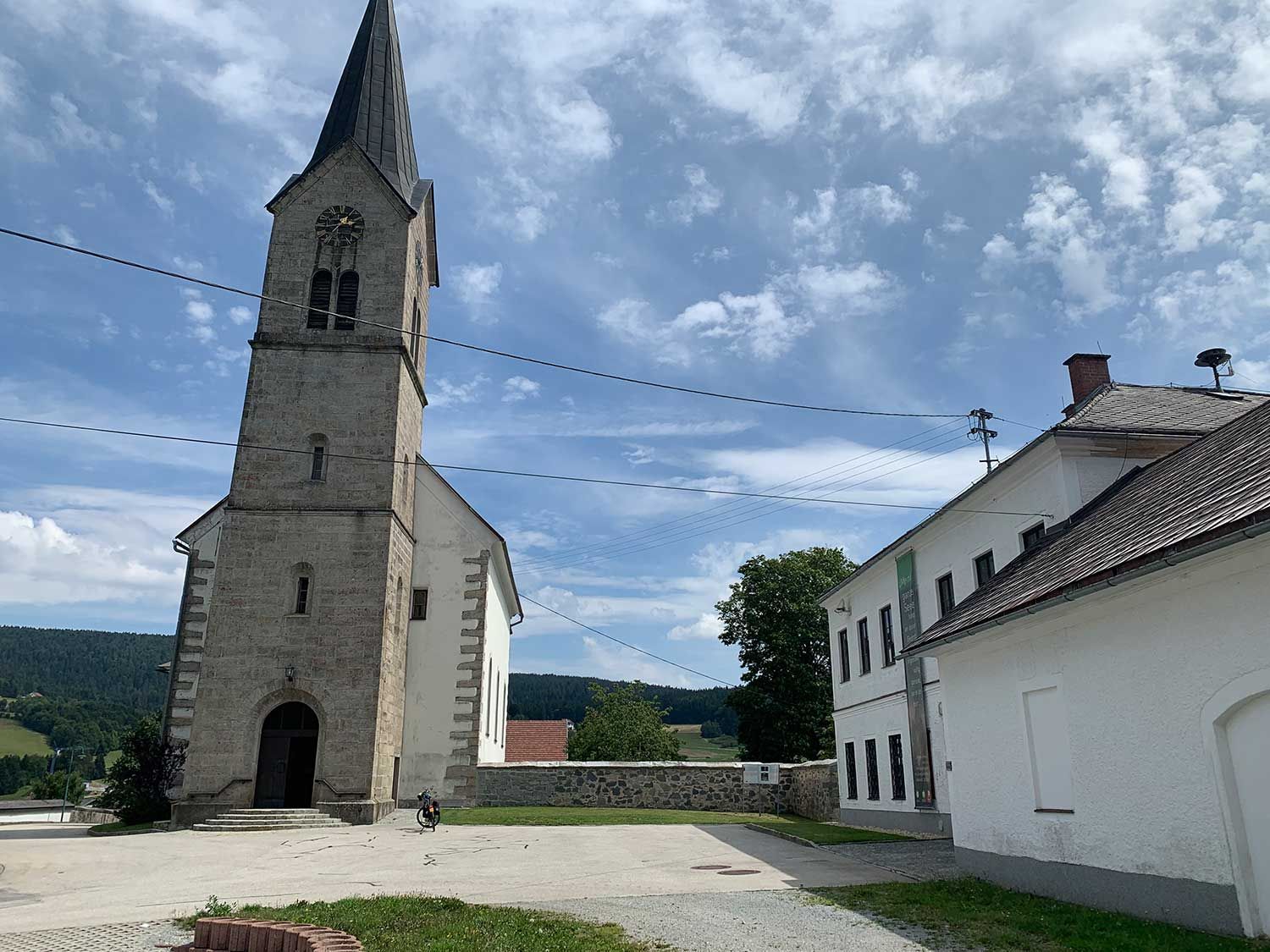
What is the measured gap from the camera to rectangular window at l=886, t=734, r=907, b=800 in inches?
844

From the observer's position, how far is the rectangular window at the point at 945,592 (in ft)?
65.7

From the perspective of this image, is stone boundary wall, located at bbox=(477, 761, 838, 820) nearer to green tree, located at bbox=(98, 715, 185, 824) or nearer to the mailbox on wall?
the mailbox on wall

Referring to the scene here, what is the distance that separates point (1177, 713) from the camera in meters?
8.50

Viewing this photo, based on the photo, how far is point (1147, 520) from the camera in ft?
33.7

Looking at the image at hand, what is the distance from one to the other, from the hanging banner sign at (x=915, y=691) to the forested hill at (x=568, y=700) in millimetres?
94907

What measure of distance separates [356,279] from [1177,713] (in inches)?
981

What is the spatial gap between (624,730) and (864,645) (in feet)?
93.6

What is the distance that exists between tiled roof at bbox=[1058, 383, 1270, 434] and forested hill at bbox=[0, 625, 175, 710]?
157 metres

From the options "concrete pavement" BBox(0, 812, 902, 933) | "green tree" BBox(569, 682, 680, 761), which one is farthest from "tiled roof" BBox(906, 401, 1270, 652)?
"green tree" BBox(569, 682, 680, 761)

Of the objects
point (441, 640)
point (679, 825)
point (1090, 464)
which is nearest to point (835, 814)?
point (679, 825)

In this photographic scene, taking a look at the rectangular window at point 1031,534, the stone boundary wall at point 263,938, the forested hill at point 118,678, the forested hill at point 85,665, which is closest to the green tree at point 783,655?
the rectangular window at point 1031,534

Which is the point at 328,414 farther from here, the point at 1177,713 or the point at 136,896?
the point at 1177,713

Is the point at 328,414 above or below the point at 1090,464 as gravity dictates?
above

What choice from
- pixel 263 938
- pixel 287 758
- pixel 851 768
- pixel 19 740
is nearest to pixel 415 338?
pixel 287 758
